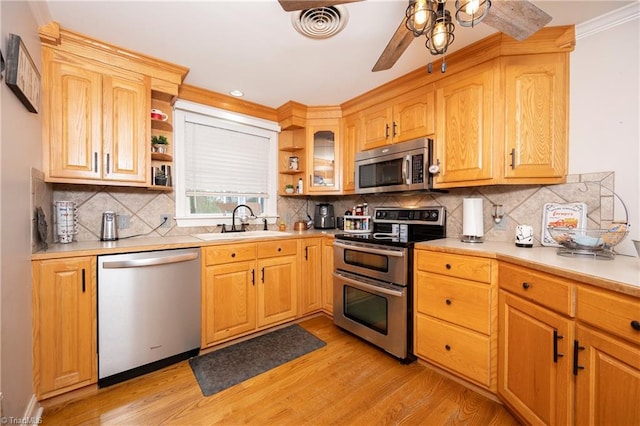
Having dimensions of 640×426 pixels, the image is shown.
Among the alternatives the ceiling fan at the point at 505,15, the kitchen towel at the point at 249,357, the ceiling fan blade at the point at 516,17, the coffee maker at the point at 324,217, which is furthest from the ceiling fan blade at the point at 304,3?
the coffee maker at the point at 324,217

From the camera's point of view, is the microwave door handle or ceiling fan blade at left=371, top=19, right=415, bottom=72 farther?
the microwave door handle

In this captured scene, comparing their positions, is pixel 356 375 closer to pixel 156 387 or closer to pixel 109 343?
pixel 156 387

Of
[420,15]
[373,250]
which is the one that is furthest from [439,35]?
[373,250]

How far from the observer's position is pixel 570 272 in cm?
110

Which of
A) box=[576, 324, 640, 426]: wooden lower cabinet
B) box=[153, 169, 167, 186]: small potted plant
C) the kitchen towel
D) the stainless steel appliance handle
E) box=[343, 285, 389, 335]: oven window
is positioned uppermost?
box=[153, 169, 167, 186]: small potted plant

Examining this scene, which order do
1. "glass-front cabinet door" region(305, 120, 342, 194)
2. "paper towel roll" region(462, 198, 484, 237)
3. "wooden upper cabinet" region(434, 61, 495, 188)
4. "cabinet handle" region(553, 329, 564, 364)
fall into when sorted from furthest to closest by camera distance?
1. "glass-front cabinet door" region(305, 120, 342, 194)
2. "paper towel roll" region(462, 198, 484, 237)
3. "wooden upper cabinet" region(434, 61, 495, 188)
4. "cabinet handle" region(553, 329, 564, 364)

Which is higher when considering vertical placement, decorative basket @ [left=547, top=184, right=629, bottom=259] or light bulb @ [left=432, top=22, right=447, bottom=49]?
light bulb @ [left=432, top=22, right=447, bottom=49]

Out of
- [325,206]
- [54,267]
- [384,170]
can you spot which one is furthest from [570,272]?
[54,267]

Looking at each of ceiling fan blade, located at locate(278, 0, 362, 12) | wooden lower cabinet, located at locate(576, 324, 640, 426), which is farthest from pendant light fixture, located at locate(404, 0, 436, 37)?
wooden lower cabinet, located at locate(576, 324, 640, 426)

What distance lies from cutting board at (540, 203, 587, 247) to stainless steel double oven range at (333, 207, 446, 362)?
67 centimetres

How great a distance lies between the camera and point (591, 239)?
136 centimetres

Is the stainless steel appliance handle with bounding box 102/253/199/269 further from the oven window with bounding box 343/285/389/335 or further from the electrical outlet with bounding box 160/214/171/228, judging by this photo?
the oven window with bounding box 343/285/389/335

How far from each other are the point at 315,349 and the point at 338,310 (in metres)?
0.44

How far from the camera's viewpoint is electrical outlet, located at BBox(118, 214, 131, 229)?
7.02 ft
